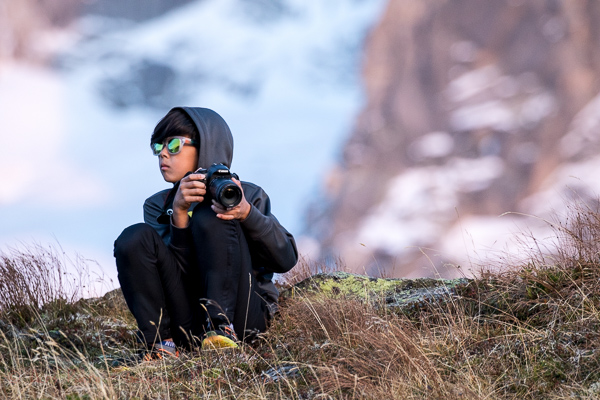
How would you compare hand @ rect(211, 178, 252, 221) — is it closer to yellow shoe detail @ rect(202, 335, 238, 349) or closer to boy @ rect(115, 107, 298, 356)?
boy @ rect(115, 107, 298, 356)

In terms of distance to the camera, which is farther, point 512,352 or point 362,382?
point 512,352

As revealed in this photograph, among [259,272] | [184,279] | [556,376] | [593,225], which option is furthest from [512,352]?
[184,279]

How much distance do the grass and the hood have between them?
3.35 ft

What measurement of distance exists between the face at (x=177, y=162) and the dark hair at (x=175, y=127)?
69mm

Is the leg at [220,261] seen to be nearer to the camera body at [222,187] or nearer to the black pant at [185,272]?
the black pant at [185,272]

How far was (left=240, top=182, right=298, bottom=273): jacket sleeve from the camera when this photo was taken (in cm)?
362

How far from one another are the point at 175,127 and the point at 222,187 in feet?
2.21

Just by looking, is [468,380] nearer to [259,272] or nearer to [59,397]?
[259,272]

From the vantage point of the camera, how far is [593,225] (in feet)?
13.0

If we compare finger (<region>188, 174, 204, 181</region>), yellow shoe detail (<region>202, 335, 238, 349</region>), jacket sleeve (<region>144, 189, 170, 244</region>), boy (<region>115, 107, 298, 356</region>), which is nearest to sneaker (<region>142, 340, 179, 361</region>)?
boy (<region>115, 107, 298, 356</region>)

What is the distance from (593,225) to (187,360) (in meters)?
2.47

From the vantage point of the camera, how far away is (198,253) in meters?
3.57

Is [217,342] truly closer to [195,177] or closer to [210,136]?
[195,177]

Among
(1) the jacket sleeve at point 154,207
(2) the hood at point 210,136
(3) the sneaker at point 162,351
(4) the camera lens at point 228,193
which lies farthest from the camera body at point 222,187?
(3) the sneaker at point 162,351
